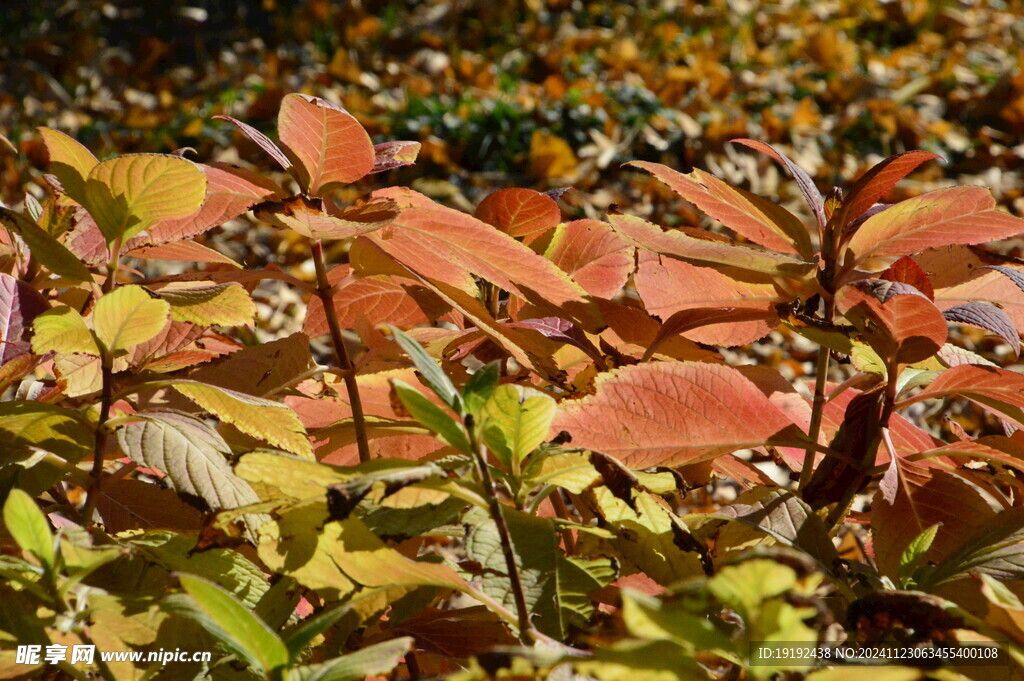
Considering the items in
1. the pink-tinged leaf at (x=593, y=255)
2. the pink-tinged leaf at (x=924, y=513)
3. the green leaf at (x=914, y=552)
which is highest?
the pink-tinged leaf at (x=593, y=255)

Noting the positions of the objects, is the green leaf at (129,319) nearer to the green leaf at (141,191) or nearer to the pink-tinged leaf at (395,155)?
the green leaf at (141,191)

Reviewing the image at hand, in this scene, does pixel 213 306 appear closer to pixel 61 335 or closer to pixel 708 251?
pixel 61 335

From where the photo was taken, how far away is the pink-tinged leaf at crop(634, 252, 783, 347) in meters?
0.75

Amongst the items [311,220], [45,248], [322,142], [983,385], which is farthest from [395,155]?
[983,385]

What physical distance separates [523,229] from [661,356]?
0.20m

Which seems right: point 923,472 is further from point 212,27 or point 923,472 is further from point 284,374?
point 212,27

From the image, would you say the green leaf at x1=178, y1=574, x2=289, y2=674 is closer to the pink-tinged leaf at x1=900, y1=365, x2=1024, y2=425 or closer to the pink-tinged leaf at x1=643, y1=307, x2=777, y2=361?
the pink-tinged leaf at x1=643, y1=307, x2=777, y2=361

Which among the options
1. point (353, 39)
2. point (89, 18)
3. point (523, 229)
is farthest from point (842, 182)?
point (89, 18)

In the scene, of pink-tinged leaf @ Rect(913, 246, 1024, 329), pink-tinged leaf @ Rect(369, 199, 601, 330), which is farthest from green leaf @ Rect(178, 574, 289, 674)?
pink-tinged leaf @ Rect(913, 246, 1024, 329)

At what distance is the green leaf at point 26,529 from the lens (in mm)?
471

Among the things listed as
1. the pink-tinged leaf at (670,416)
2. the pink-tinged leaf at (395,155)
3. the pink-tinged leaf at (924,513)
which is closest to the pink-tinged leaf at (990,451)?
the pink-tinged leaf at (924,513)

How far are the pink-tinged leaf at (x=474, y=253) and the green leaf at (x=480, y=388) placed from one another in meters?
0.24

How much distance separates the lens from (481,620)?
0.70m

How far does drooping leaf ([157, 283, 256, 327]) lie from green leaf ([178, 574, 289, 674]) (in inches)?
10.2
